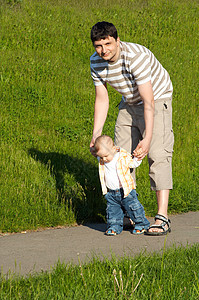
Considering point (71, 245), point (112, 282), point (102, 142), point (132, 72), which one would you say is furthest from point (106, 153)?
point (112, 282)

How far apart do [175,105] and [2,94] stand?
3.16 m

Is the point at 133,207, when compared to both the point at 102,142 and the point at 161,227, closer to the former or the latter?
the point at 161,227

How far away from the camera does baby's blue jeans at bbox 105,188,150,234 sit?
5.07m

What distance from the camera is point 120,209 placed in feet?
16.9

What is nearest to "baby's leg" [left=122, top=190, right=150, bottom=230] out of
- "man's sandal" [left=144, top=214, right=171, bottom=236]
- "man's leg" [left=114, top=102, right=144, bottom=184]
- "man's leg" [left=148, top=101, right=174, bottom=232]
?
"man's sandal" [left=144, top=214, right=171, bottom=236]

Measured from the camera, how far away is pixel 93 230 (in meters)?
5.35

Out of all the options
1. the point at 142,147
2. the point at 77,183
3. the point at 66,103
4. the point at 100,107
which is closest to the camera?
the point at 142,147

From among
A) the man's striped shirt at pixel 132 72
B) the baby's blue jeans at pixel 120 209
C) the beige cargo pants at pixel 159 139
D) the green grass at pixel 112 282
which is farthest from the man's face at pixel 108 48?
the green grass at pixel 112 282

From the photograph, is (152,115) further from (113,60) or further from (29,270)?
(29,270)

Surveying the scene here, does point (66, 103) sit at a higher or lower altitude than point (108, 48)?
lower

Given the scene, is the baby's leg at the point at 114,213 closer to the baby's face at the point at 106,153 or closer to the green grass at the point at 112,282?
the baby's face at the point at 106,153

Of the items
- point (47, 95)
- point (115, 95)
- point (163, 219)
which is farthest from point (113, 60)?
point (115, 95)

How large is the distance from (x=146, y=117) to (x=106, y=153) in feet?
1.70

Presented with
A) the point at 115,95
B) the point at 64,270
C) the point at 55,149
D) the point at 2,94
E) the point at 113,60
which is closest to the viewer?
the point at 64,270
